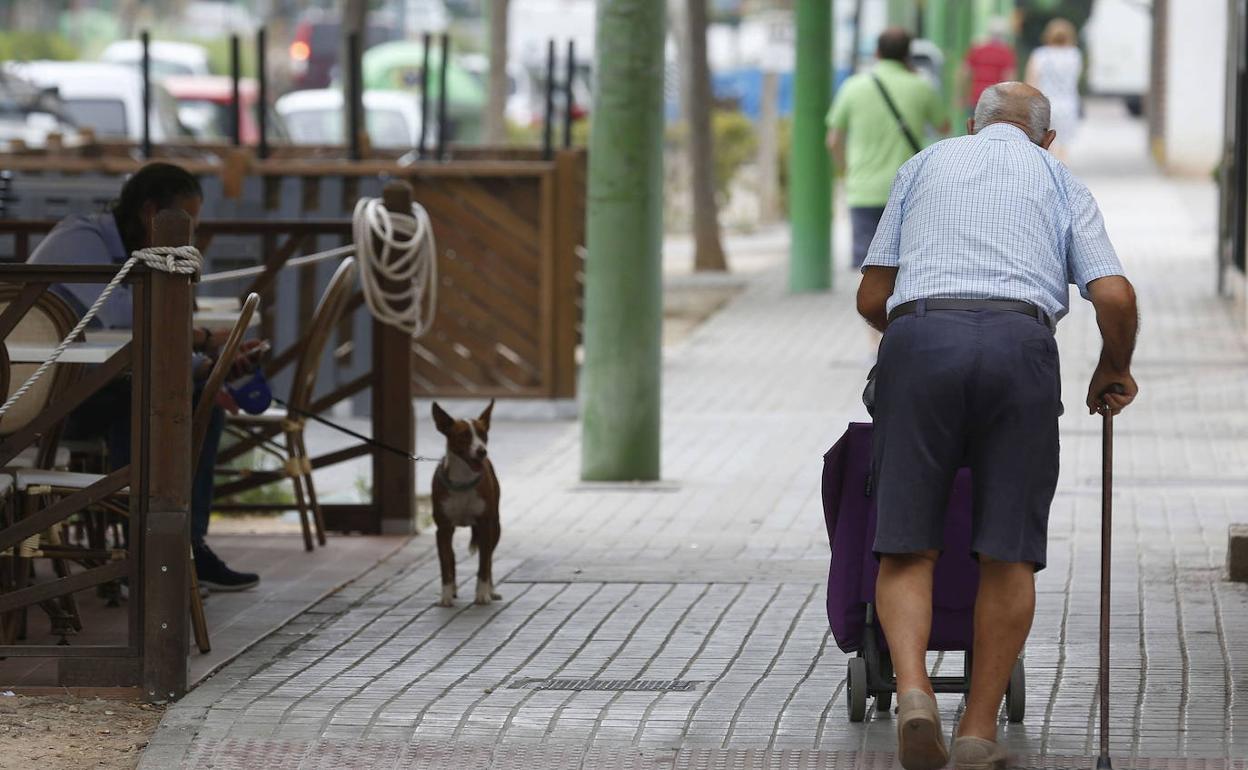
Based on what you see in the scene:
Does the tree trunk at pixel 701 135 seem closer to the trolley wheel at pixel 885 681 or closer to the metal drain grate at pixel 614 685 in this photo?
the metal drain grate at pixel 614 685

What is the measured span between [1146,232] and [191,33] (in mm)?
47827

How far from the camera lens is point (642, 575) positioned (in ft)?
26.9

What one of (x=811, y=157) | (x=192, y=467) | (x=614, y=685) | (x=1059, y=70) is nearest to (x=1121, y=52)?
(x=1059, y=70)

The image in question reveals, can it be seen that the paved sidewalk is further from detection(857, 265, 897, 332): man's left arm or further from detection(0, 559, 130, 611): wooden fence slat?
detection(857, 265, 897, 332): man's left arm

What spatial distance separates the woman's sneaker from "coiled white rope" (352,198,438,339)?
53.0 inches

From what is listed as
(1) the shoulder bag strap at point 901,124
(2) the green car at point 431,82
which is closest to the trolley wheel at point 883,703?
(1) the shoulder bag strap at point 901,124

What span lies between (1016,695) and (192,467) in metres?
2.55

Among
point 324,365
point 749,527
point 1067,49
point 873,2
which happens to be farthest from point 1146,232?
point 873,2

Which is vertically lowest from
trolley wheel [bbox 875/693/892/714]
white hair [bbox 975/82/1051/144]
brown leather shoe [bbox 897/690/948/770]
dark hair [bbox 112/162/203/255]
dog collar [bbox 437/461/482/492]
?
trolley wheel [bbox 875/693/892/714]

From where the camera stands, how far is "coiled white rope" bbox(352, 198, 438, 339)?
29.0 ft

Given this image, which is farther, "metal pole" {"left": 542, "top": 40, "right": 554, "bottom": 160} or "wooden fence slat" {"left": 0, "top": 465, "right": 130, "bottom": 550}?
"metal pole" {"left": 542, "top": 40, "right": 554, "bottom": 160}

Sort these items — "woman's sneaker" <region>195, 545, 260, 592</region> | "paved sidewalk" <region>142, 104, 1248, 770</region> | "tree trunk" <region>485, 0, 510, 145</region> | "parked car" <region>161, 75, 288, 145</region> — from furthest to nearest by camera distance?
1. "parked car" <region>161, 75, 288, 145</region>
2. "tree trunk" <region>485, 0, 510, 145</region>
3. "woman's sneaker" <region>195, 545, 260, 592</region>
4. "paved sidewalk" <region>142, 104, 1248, 770</region>

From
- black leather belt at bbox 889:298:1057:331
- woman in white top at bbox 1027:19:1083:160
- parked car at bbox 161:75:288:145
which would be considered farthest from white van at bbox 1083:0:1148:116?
black leather belt at bbox 889:298:1057:331

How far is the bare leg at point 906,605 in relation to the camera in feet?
17.9
